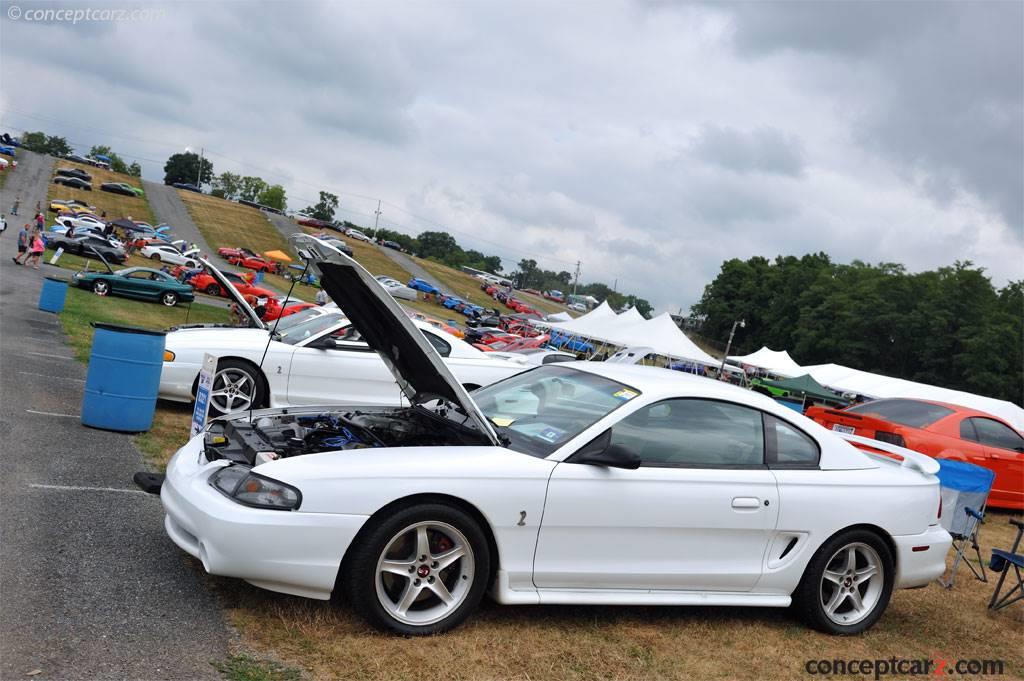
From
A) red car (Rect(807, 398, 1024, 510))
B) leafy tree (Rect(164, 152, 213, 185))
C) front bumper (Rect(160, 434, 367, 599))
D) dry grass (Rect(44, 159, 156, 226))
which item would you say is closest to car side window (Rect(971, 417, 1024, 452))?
red car (Rect(807, 398, 1024, 510))

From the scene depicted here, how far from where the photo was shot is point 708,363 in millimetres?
32469

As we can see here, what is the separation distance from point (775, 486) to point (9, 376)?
839cm

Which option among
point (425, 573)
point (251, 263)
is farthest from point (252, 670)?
point (251, 263)

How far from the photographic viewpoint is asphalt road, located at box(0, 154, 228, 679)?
3258 millimetres

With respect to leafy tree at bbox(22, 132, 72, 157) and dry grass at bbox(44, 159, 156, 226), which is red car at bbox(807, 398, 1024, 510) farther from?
leafy tree at bbox(22, 132, 72, 157)

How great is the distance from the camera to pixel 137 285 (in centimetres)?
2598

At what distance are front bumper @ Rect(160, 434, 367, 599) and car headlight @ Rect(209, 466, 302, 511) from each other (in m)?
0.03

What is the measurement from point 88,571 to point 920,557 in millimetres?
4828

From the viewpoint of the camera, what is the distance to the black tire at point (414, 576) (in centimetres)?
379

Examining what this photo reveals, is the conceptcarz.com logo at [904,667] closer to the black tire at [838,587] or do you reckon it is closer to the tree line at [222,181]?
the black tire at [838,587]

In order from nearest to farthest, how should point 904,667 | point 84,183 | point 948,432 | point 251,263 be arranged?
point 904,667 < point 948,432 < point 251,263 < point 84,183

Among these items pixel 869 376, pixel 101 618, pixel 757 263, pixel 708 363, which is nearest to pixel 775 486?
pixel 101 618

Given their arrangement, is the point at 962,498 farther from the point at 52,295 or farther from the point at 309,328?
the point at 52,295

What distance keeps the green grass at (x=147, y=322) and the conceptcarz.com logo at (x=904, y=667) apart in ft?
16.3
